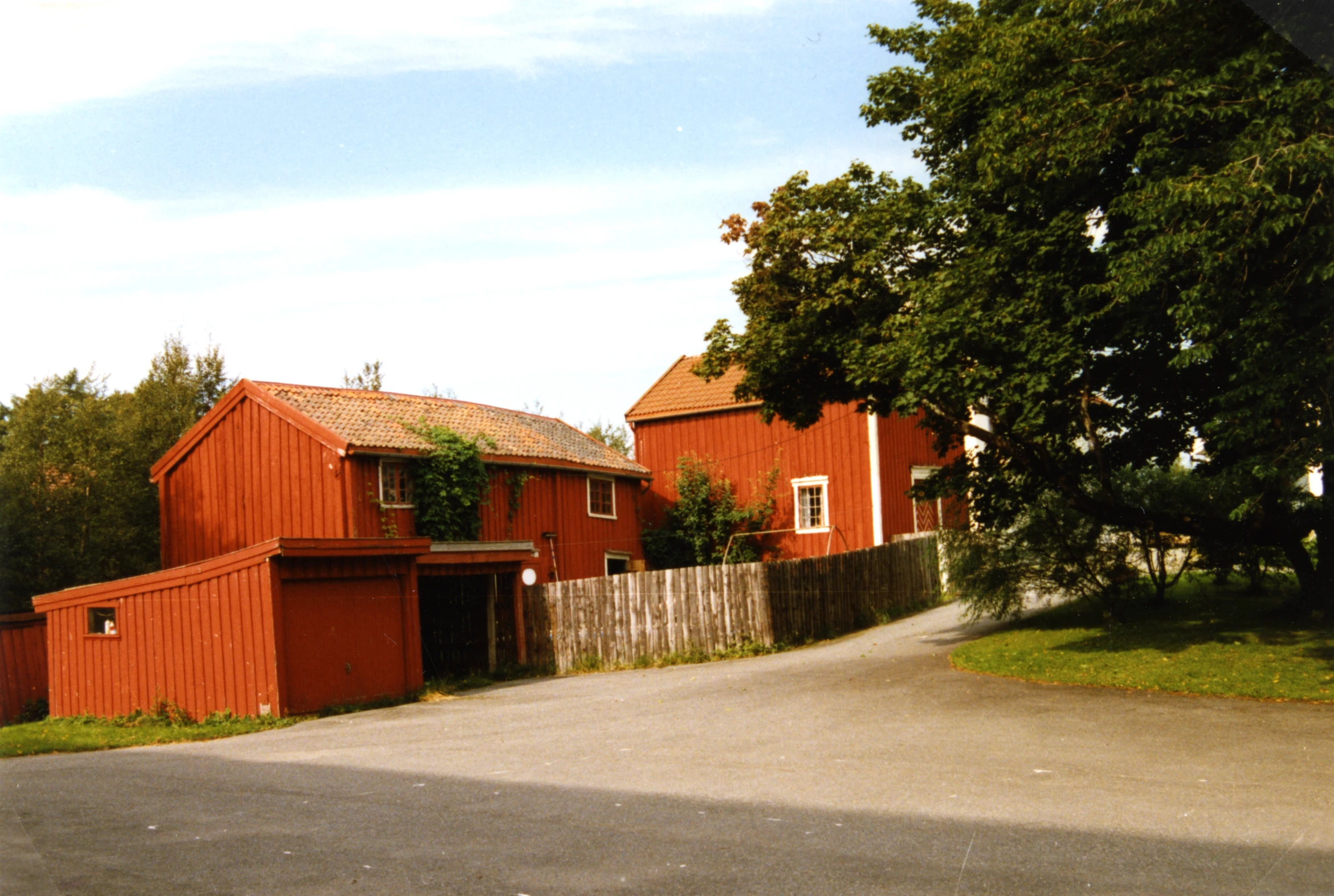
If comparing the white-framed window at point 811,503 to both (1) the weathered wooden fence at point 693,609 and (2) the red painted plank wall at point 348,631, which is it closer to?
(1) the weathered wooden fence at point 693,609

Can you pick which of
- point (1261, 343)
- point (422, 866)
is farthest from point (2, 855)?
point (1261, 343)

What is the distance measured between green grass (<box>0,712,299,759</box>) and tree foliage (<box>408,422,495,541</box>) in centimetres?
791

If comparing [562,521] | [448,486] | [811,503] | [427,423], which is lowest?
[562,521]

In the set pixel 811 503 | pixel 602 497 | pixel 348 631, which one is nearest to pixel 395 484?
pixel 348 631

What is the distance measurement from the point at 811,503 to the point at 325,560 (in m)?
17.1

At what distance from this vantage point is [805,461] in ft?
107

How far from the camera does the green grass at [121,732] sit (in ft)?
50.7

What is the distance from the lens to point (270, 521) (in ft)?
85.6

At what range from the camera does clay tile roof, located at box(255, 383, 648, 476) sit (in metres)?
25.5

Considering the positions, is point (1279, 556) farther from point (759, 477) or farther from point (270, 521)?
point (270, 521)

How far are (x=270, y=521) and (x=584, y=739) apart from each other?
1598 cm

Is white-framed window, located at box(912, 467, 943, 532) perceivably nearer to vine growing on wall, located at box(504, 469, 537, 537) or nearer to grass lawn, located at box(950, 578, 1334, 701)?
vine growing on wall, located at box(504, 469, 537, 537)

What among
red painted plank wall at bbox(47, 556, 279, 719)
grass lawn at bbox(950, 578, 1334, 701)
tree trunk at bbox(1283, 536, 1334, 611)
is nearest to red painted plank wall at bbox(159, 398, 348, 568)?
red painted plank wall at bbox(47, 556, 279, 719)

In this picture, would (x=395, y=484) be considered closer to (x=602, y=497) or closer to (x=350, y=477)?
(x=350, y=477)
